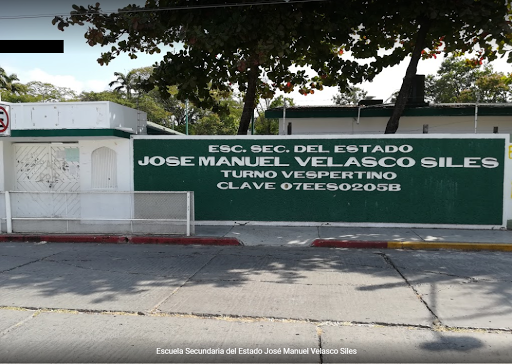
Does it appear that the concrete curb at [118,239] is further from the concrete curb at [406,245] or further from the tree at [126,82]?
the tree at [126,82]

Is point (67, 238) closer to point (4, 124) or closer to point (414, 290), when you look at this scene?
point (4, 124)

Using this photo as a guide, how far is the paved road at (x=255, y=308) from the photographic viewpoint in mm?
4250

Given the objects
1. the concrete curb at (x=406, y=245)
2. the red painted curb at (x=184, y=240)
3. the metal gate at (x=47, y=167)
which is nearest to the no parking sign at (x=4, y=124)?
the metal gate at (x=47, y=167)

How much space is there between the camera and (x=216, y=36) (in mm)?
11711

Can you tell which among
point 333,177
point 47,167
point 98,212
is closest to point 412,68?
point 333,177

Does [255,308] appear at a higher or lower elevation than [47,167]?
lower

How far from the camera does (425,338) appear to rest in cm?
455

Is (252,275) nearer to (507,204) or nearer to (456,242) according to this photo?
(456,242)

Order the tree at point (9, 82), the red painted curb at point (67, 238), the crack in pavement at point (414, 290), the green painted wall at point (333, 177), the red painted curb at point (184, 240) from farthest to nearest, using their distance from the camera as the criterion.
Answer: the tree at point (9, 82) → the green painted wall at point (333, 177) → the red painted curb at point (67, 238) → the red painted curb at point (184, 240) → the crack in pavement at point (414, 290)

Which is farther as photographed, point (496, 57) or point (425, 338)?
point (496, 57)

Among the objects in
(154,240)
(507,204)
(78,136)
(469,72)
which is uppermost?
(469,72)

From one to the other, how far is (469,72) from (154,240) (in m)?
38.5

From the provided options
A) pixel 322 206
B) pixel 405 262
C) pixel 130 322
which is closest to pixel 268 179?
pixel 322 206

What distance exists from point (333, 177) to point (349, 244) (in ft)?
8.36
